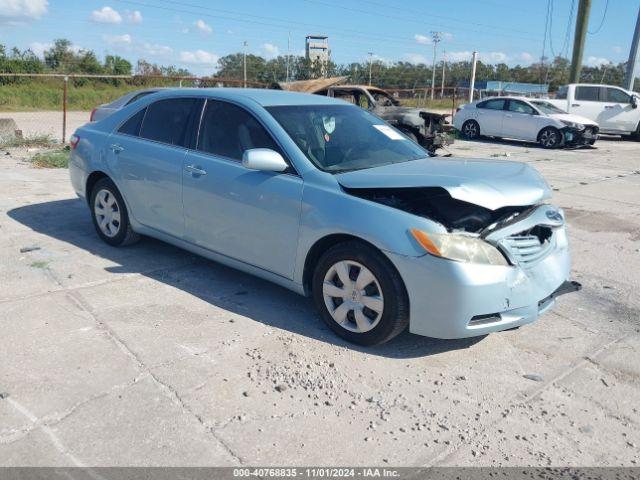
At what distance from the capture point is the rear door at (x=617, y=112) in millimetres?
19469

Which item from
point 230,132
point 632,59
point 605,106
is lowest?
point 230,132

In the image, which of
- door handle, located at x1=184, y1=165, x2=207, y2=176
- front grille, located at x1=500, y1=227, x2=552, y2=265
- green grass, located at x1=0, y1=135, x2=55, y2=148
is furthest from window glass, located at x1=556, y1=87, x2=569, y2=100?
door handle, located at x1=184, y1=165, x2=207, y2=176

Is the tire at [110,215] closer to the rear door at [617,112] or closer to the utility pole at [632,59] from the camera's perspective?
the rear door at [617,112]

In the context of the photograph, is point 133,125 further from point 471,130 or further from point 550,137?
point 471,130

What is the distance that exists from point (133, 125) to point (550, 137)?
14492mm

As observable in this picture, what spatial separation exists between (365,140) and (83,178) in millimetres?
3003

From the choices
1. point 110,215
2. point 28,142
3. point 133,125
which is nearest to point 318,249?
point 133,125

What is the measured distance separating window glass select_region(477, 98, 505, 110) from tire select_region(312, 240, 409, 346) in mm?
15914

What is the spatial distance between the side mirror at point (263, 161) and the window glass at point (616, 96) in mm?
18921

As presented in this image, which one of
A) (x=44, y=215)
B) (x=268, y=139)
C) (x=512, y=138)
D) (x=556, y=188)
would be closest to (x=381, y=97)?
(x=512, y=138)

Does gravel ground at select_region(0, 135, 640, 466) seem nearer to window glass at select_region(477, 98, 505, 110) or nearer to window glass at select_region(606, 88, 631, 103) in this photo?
window glass at select_region(477, 98, 505, 110)

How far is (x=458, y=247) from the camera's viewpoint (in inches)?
136

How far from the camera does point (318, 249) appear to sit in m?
3.97

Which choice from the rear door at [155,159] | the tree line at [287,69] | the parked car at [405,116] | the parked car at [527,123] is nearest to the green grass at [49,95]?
the tree line at [287,69]
